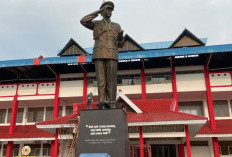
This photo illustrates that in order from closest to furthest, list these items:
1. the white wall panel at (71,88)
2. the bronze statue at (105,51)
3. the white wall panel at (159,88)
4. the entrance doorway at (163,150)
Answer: the bronze statue at (105,51) → the entrance doorway at (163,150) → the white wall panel at (159,88) → the white wall panel at (71,88)

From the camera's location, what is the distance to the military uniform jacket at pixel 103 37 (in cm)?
579

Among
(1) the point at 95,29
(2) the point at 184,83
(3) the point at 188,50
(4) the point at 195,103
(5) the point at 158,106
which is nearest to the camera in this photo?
(1) the point at 95,29

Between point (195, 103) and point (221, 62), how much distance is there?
4494 mm

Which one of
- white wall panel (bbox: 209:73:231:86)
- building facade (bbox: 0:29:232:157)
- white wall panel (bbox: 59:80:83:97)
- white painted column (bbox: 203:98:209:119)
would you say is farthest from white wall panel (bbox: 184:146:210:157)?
white wall panel (bbox: 59:80:83:97)

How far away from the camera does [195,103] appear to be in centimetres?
2197

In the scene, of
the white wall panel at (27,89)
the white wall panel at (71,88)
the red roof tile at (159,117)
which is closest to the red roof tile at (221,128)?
the red roof tile at (159,117)

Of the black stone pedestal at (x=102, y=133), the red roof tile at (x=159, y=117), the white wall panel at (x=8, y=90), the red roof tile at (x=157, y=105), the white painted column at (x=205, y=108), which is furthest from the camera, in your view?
the white wall panel at (x=8, y=90)

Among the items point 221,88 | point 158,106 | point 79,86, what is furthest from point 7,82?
point 221,88

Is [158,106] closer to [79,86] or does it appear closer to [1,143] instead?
[79,86]

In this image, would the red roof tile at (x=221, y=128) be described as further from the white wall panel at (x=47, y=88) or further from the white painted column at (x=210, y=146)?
the white wall panel at (x=47, y=88)

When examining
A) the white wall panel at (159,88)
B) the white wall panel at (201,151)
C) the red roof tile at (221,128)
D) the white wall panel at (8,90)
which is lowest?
the white wall panel at (201,151)

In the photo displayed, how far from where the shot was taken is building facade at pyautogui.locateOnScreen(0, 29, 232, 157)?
18906mm

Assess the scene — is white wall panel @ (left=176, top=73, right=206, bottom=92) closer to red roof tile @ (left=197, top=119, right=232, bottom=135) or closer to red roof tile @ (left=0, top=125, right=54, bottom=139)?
red roof tile @ (left=197, top=119, right=232, bottom=135)

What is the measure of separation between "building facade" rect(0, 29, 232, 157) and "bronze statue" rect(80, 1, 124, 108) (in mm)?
11325
